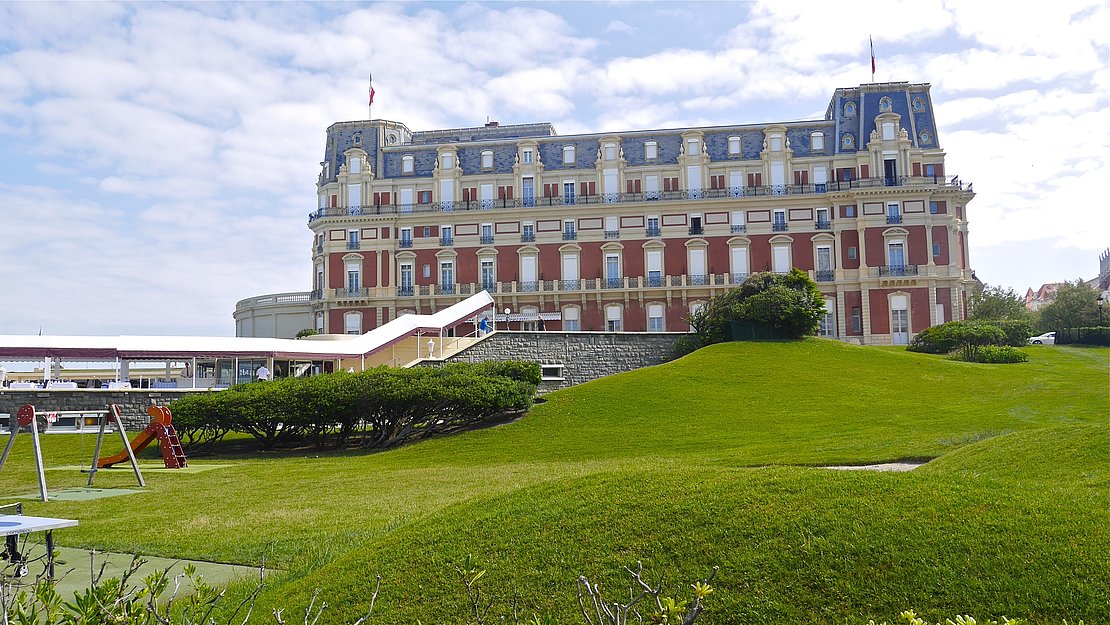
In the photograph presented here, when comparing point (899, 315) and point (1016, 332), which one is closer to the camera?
point (1016, 332)

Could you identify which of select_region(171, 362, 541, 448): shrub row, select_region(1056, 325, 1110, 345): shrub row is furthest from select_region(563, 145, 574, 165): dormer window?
select_region(171, 362, 541, 448): shrub row

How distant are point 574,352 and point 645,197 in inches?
756

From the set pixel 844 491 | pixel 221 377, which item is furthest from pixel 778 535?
pixel 221 377

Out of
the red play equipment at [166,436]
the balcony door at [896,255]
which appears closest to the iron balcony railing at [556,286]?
the balcony door at [896,255]

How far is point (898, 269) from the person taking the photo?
49906mm

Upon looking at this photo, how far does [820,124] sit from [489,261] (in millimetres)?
21517

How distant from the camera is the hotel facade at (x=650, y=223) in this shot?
50.5 metres

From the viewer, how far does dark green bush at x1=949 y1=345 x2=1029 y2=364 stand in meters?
33.1

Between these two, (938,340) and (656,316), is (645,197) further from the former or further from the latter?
(938,340)


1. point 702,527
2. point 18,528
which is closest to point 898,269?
point 702,527

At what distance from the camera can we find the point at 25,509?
13.6 meters

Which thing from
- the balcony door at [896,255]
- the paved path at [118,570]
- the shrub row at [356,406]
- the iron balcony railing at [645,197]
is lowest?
the paved path at [118,570]

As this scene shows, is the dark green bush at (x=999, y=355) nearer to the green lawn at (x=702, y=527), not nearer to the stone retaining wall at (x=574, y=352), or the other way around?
the stone retaining wall at (x=574, y=352)

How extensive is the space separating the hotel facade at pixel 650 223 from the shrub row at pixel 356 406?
27.9 m
